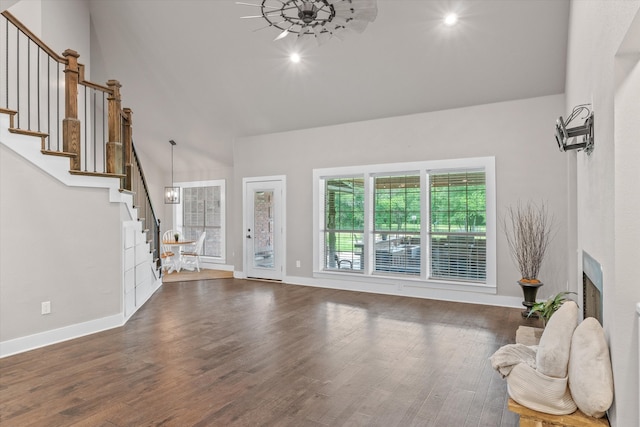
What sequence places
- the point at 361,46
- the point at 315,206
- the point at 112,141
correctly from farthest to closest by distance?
the point at 315,206 < the point at 361,46 < the point at 112,141

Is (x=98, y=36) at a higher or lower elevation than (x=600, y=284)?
higher

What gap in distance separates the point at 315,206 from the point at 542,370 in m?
5.27

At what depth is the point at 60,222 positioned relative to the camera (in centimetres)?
404

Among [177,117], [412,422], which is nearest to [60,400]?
[412,422]

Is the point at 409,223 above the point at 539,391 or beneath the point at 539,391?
above

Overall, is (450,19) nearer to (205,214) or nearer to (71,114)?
(71,114)

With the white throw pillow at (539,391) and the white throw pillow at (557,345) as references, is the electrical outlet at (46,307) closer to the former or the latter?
the white throw pillow at (539,391)

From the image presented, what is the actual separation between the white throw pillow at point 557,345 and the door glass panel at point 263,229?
5990 mm

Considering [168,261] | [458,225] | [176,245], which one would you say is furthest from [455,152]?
[168,261]

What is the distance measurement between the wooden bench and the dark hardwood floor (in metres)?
0.55

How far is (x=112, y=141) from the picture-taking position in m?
4.65

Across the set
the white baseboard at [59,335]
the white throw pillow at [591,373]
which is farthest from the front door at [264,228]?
the white throw pillow at [591,373]

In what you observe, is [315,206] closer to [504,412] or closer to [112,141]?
[112,141]

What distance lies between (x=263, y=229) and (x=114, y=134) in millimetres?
3603
